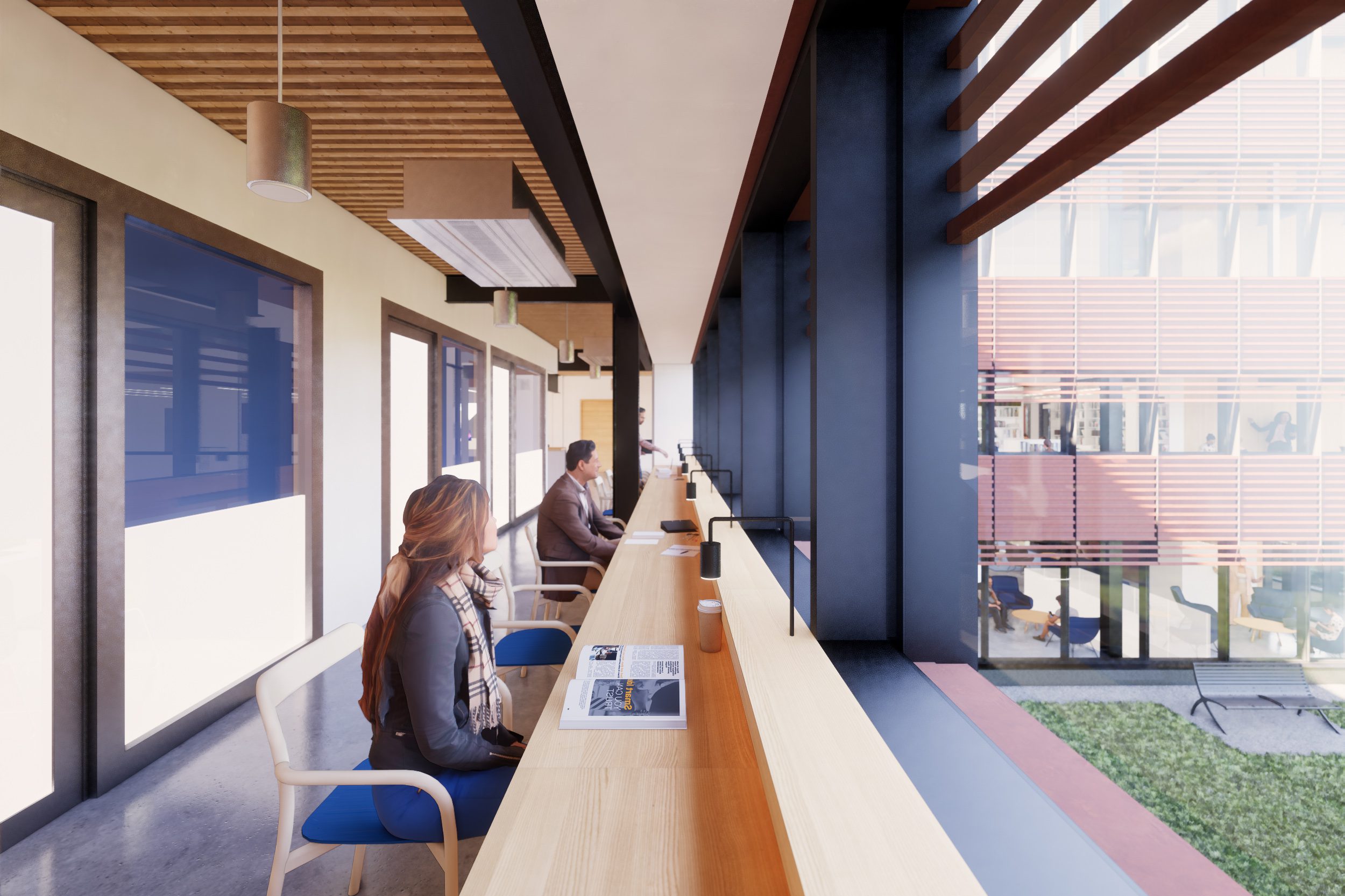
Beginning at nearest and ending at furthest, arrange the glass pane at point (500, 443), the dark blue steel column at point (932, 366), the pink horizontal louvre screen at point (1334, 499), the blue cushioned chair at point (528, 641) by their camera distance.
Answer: the pink horizontal louvre screen at point (1334, 499) < the dark blue steel column at point (932, 366) < the blue cushioned chair at point (528, 641) < the glass pane at point (500, 443)

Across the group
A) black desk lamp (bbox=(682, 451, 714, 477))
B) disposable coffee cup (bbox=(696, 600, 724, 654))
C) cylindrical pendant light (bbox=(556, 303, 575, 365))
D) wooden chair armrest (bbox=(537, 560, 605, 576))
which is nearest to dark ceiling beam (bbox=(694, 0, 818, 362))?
disposable coffee cup (bbox=(696, 600, 724, 654))

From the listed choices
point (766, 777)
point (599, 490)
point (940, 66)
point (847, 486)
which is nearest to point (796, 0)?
point (940, 66)

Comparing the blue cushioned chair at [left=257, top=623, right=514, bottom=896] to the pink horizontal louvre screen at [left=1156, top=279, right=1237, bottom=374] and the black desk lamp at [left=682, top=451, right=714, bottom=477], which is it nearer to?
the pink horizontal louvre screen at [left=1156, top=279, right=1237, bottom=374]

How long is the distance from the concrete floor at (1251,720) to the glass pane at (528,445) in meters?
8.36

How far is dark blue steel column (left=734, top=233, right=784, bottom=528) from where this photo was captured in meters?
3.23

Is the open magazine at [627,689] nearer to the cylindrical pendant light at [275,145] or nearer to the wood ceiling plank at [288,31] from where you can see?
the cylindrical pendant light at [275,145]

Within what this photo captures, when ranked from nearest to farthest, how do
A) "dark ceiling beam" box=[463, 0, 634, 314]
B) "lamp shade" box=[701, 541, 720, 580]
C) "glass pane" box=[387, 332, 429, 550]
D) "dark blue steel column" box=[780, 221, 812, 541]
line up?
"dark ceiling beam" box=[463, 0, 634, 314] → "lamp shade" box=[701, 541, 720, 580] → "dark blue steel column" box=[780, 221, 812, 541] → "glass pane" box=[387, 332, 429, 550]

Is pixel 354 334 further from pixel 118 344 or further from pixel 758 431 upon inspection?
pixel 758 431

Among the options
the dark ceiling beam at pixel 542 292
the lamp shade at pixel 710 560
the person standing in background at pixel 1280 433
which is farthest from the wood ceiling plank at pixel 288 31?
the dark ceiling beam at pixel 542 292

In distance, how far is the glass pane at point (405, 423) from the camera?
15.7 feet

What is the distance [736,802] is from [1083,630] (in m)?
0.77

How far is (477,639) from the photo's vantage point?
1.65 m

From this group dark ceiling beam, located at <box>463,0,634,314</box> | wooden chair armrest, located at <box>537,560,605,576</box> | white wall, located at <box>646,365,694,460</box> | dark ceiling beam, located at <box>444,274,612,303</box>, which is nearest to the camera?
dark ceiling beam, located at <box>463,0,634,314</box>

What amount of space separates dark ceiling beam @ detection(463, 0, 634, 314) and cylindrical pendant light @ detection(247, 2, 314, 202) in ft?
2.12
